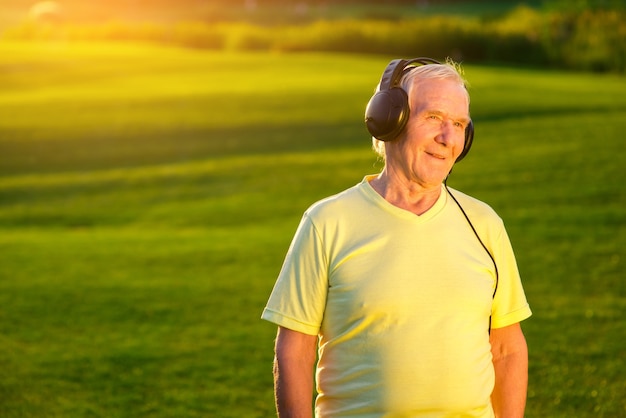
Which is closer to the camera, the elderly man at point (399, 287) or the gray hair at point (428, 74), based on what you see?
the elderly man at point (399, 287)

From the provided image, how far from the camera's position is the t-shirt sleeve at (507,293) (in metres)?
3.51

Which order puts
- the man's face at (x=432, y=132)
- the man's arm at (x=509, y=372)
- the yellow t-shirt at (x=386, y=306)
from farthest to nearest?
the man's arm at (x=509, y=372)
the man's face at (x=432, y=132)
the yellow t-shirt at (x=386, y=306)

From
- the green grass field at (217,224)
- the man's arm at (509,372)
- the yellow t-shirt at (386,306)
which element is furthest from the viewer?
the green grass field at (217,224)

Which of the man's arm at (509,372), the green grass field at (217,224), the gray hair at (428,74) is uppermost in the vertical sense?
the gray hair at (428,74)

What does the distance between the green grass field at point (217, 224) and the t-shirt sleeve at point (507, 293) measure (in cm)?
148

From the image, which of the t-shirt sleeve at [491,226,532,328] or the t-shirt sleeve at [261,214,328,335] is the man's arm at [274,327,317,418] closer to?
the t-shirt sleeve at [261,214,328,335]

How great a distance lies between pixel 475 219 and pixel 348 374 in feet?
2.12

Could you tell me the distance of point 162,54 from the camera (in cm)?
4300

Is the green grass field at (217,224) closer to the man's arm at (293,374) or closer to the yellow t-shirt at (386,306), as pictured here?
the yellow t-shirt at (386,306)

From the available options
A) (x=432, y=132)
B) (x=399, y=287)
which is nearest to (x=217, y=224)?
(x=432, y=132)

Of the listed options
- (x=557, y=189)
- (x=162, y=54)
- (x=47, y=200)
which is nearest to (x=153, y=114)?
(x=47, y=200)

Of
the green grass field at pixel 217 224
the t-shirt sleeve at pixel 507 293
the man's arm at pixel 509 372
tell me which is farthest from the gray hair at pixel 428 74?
the green grass field at pixel 217 224

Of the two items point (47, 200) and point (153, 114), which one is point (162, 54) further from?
point (47, 200)

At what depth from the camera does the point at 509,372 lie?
3592 millimetres
